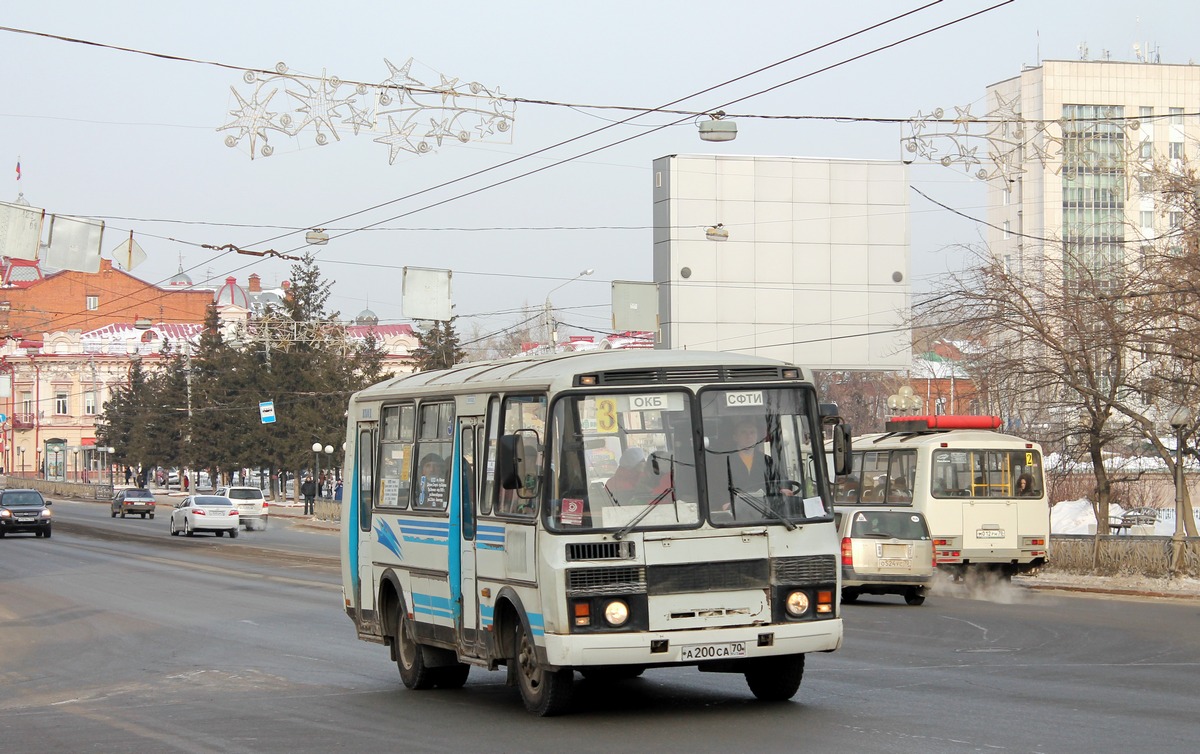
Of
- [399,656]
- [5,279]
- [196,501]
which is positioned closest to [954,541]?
[399,656]

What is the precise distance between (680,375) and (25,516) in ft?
144

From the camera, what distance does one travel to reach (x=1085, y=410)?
35.3 m

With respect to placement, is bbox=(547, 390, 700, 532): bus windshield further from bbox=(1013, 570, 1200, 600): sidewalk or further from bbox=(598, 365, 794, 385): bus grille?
bbox=(1013, 570, 1200, 600): sidewalk

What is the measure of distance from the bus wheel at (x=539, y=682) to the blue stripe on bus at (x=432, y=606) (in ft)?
4.16

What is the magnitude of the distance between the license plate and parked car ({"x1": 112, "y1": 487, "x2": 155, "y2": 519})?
→ 203 feet

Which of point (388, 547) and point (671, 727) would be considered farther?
point (388, 547)

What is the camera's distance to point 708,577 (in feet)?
35.7

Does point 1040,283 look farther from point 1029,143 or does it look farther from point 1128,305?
point 1029,143

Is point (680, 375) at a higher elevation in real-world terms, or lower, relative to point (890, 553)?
higher

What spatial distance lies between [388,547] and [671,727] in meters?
4.29

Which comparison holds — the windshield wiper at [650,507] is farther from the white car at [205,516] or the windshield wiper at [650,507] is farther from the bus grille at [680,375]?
the white car at [205,516]

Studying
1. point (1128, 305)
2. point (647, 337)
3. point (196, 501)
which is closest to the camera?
point (1128, 305)

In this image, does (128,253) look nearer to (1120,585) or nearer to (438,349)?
(1120,585)

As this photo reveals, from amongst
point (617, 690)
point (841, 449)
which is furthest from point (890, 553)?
point (841, 449)
